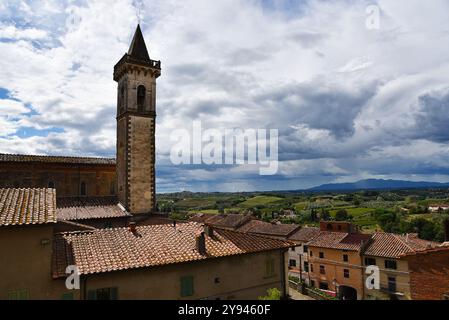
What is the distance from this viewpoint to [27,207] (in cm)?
1539

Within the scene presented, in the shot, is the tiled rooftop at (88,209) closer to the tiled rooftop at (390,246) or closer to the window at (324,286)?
the tiled rooftop at (390,246)

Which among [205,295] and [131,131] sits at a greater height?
[131,131]

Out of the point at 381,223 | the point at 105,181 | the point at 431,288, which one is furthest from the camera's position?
the point at 381,223

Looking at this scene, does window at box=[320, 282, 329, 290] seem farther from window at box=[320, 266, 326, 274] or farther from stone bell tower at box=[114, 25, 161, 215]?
stone bell tower at box=[114, 25, 161, 215]

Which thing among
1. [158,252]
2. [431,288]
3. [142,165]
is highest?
[142,165]

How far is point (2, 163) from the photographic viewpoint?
2894 cm

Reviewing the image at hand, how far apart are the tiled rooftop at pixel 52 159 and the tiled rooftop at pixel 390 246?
3623cm

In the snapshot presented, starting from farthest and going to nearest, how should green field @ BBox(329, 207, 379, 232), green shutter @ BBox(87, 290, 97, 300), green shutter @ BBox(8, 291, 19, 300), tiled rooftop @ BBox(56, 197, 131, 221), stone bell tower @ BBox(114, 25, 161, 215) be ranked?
green field @ BBox(329, 207, 379, 232) → stone bell tower @ BBox(114, 25, 161, 215) → tiled rooftop @ BBox(56, 197, 131, 221) → green shutter @ BBox(87, 290, 97, 300) → green shutter @ BBox(8, 291, 19, 300)

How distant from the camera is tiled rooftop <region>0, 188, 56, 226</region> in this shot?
13977 millimetres

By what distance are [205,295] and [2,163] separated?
24.5 metres

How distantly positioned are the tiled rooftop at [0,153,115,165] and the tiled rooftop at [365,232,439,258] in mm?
36234

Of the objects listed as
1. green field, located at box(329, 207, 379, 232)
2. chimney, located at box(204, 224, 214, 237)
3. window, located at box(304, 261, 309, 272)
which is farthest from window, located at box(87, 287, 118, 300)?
green field, located at box(329, 207, 379, 232)
